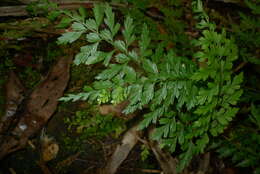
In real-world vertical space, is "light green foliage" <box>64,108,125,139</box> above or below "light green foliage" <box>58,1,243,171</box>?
below

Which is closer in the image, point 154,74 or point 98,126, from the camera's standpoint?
point 154,74

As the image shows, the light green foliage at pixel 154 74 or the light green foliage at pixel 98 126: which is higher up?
the light green foliage at pixel 154 74

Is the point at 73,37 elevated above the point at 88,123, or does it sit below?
above

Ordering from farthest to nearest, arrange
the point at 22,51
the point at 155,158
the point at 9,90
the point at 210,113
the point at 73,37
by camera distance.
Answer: the point at 22,51
the point at 9,90
the point at 155,158
the point at 210,113
the point at 73,37

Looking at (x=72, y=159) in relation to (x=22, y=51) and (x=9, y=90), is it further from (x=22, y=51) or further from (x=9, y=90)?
(x=22, y=51)

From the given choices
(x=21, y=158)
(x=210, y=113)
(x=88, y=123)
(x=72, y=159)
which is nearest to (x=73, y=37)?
(x=210, y=113)

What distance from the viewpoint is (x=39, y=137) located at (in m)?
3.08

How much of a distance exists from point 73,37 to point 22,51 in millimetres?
1862

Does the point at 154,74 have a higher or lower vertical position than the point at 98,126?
higher

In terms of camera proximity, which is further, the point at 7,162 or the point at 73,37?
the point at 7,162

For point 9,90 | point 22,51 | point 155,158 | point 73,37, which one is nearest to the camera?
point 73,37

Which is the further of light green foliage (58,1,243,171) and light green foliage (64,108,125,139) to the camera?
light green foliage (64,108,125,139)

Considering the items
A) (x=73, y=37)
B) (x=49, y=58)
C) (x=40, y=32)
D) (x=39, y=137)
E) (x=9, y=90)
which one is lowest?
(x=39, y=137)

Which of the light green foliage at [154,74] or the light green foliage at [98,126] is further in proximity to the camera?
the light green foliage at [98,126]
